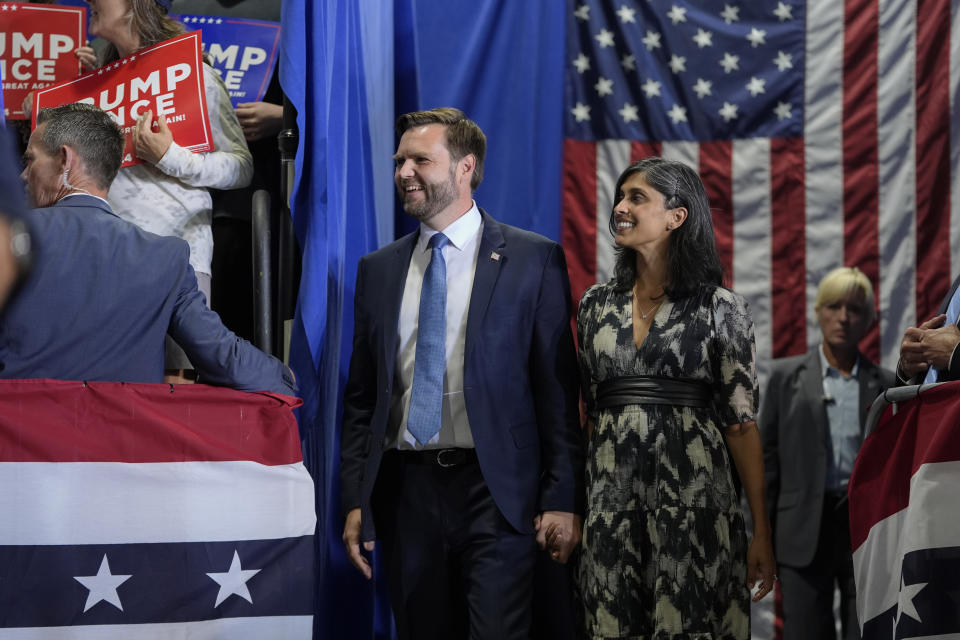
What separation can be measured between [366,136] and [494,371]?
129 centimetres

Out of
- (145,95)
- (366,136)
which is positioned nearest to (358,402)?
(366,136)

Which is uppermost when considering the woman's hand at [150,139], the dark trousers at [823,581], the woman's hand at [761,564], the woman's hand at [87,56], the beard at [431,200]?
the woman's hand at [87,56]

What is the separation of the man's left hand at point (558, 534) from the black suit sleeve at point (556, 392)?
0.07 feet

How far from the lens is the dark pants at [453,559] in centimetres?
313

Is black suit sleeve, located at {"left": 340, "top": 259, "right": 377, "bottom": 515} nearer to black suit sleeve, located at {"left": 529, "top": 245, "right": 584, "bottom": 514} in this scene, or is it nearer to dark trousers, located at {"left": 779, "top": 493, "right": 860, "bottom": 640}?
black suit sleeve, located at {"left": 529, "top": 245, "right": 584, "bottom": 514}

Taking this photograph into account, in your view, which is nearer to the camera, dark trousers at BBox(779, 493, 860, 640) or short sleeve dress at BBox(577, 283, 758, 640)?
short sleeve dress at BBox(577, 283, 758, 640)

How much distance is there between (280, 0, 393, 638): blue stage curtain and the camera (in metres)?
3.58

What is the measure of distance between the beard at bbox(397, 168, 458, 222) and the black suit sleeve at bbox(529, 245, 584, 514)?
1.15ft

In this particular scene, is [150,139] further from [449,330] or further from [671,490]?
[671,490]

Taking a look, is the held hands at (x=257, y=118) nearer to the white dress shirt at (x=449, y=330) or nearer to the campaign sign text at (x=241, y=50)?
the campaign sign text at (x=241, y=50)

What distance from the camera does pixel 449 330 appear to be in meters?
3.35

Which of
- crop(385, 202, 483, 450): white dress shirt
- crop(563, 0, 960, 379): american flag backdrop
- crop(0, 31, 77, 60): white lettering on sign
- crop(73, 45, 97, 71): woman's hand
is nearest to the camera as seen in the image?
crop(385, 202, 483, 450): white dress shirt

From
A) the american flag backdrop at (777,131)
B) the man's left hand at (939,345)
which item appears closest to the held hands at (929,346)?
the man's left hand at (939,345)

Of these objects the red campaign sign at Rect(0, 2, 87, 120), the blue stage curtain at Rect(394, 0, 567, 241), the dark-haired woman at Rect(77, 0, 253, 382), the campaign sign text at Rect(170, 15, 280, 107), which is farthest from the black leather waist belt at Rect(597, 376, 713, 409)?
the red campaign sign at Rect(0, 2, 87, 120)
